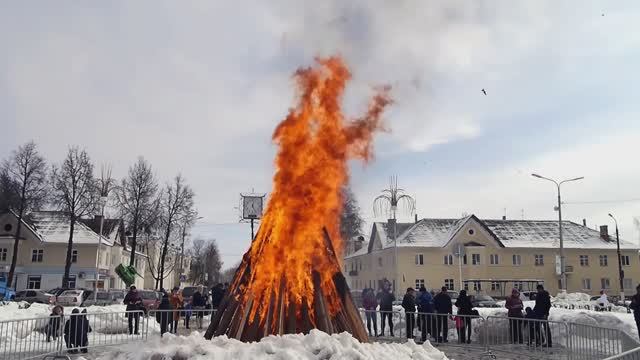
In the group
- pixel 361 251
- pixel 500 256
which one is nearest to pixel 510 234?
pixel 500 256

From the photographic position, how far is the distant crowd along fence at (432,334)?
12945 mm

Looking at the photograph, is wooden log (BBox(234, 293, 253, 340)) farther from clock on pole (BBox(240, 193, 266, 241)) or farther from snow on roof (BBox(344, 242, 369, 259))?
snow on roof (BBox(344, 242, 369, 259))

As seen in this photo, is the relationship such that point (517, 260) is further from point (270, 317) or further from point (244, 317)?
point (244, 317)

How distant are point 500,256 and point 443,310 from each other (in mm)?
47587

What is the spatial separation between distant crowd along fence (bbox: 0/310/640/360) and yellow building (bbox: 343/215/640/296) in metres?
40.6

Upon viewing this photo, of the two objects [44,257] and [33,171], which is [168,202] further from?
[44,257]

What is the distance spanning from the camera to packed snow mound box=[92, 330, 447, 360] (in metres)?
7.82

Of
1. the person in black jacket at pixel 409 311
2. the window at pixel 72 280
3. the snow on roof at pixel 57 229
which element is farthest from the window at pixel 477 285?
the person in black jacket at pixel 409 311

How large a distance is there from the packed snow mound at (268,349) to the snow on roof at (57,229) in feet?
182

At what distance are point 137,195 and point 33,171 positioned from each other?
9.39 metres

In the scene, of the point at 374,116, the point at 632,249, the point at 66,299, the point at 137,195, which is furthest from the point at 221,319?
the point at 632,249

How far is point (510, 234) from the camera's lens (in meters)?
65.1

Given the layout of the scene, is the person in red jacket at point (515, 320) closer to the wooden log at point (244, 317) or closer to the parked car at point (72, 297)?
the wooden log at point (244, 317)

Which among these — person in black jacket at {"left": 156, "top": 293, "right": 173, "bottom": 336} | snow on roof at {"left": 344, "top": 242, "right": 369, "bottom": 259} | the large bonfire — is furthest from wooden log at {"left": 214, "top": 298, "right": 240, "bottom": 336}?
snow on roof at {"left": 344, "top": 242, "right": 369, "bottom": 259}
